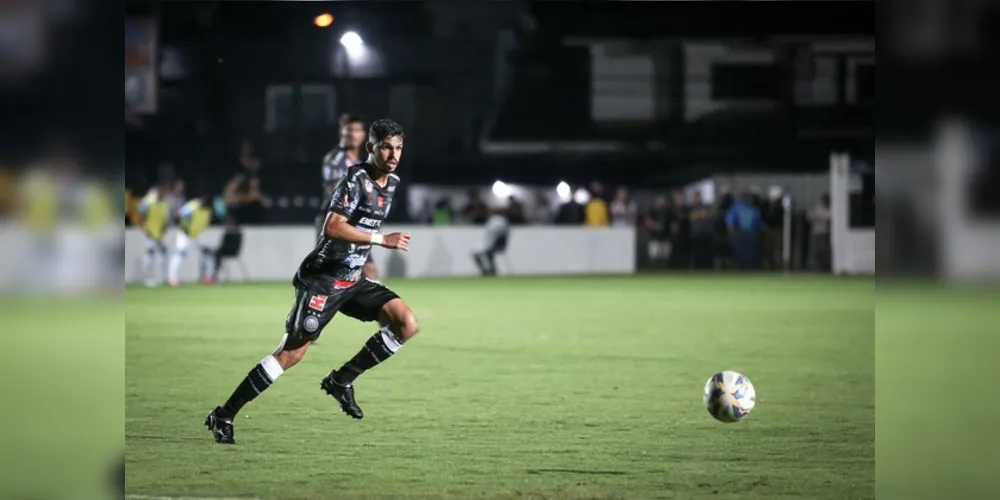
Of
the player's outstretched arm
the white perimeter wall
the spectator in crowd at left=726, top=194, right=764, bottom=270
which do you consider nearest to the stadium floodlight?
the white perimeter wall

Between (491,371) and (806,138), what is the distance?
24828 millimetres

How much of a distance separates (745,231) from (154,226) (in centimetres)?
1388

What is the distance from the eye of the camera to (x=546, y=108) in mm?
36031

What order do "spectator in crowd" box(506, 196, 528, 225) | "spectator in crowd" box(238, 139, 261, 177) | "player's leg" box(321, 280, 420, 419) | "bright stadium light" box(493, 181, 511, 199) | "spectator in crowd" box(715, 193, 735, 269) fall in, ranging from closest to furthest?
"player's leg" box(321, 280, 420, 419) < "spectator in crowd" box(715, 193, 735, 269) < "spectator in crowd" box(506, 196, 528, 225) < "spectator in crowd" box(238, 139, 261, 177) < "bright stadium light" box(493, 181, 511, 199)

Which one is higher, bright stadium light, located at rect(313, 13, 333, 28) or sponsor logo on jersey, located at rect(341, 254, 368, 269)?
bright stadium light, located at rect(313, 13, 333, 28)

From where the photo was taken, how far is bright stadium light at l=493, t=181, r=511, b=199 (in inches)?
1382

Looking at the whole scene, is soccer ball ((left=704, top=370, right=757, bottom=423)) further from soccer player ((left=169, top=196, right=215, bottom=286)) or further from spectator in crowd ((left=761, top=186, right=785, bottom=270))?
spectator in crowd ((left=761, top=186, right=785, bottom=270))

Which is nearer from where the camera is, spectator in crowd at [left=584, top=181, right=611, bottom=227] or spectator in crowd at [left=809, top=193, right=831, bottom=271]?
spectator in crowd at [left=584, top=181, right=611, bottom=227]

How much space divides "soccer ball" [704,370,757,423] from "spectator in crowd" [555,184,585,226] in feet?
76.4

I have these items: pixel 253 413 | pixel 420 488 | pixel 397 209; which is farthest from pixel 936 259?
pixel 397 209

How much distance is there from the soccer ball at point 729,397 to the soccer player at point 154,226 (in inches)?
705

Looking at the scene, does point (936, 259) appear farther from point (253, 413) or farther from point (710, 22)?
point (710, 22)

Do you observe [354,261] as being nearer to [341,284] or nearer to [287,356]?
[341,284]

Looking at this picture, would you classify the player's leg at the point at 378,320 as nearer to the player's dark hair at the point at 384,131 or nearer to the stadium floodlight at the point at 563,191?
the player's dark hair at the point at 384,131
